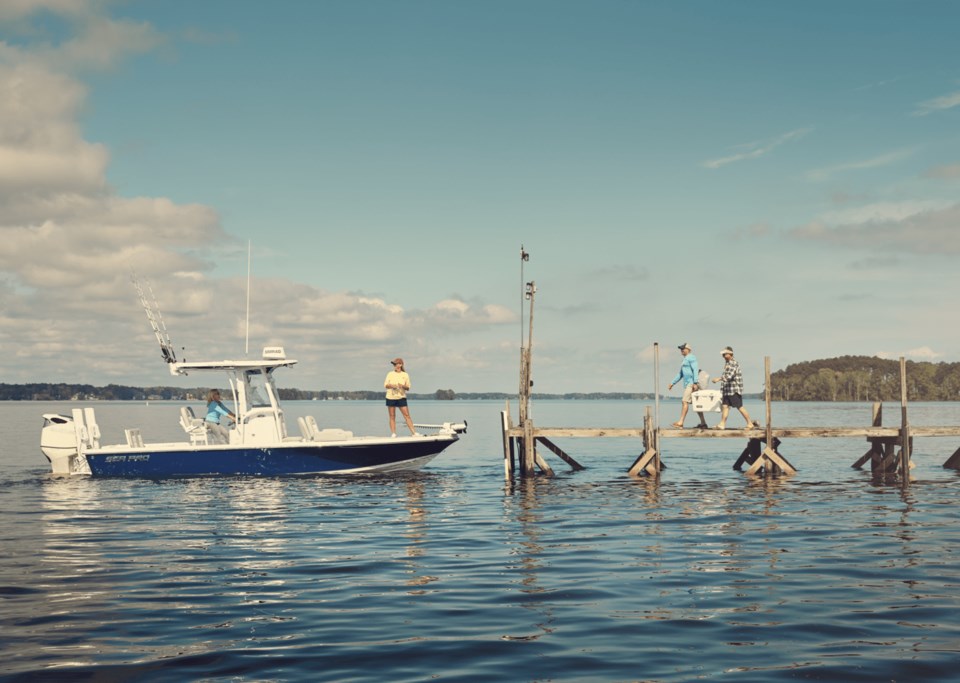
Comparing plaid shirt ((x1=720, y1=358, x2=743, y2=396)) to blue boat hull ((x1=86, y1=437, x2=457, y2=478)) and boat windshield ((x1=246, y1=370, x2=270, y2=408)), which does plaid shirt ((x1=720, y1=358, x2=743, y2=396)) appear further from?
boat windshield ((x1=246, y1=370, x2=270, y2=408))

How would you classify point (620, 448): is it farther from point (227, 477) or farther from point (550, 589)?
point (550, 589)

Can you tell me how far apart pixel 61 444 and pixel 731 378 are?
19636 mm

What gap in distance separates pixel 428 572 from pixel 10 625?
17.6 feet

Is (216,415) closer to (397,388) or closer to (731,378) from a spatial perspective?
(397,388)

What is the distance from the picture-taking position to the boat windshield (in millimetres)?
26453

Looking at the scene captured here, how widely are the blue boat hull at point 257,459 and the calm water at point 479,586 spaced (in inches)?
102

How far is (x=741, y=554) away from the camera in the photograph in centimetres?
1427

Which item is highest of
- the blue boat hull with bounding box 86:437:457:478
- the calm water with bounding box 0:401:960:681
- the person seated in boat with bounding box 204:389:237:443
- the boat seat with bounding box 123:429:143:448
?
the person seated in boat with bounding box 204:389:237:443

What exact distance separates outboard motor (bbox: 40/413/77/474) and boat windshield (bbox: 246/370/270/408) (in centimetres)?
546

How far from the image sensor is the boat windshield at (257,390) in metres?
26.5

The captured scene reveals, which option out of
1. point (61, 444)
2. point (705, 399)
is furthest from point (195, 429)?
point (705, 399)

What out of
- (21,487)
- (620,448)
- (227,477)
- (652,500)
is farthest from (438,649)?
(620,448)

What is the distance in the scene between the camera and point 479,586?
12.0m

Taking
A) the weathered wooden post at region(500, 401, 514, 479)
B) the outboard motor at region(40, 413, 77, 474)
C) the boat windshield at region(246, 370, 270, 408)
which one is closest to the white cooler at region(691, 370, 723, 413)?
the weathered wooden post at region(500, 401, 514, 479)
